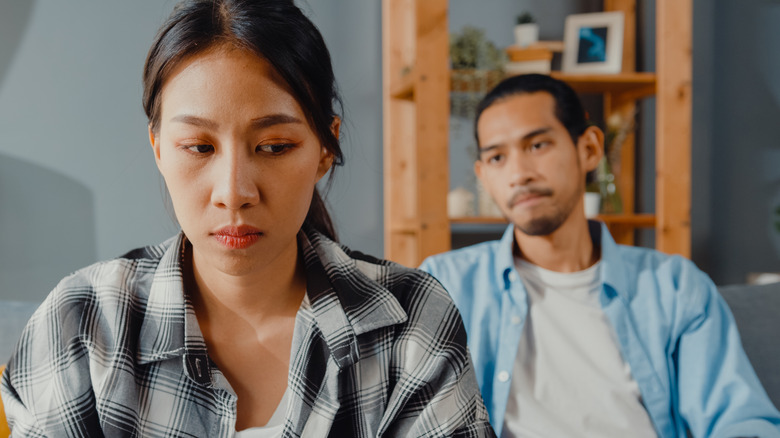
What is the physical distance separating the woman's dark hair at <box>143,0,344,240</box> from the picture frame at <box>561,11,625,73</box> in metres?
2.06

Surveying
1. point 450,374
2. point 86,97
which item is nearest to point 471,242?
point 86,97

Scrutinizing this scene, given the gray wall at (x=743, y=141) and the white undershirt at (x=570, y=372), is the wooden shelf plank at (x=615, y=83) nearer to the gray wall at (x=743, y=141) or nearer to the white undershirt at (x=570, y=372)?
the gray wall at (x=743, y=141)

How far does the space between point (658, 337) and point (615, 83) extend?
1.53 metres

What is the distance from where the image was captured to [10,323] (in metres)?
1.31

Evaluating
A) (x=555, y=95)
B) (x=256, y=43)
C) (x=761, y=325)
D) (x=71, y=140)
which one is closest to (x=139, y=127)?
(x=71, y=140)

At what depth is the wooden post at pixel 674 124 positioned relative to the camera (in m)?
2.63

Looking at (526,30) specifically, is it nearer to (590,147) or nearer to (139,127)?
(590,147)

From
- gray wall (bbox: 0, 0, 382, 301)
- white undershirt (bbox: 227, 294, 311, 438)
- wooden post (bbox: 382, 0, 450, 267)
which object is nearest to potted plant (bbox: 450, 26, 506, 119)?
wooden post (bbox: 382, 0, 450, 267)

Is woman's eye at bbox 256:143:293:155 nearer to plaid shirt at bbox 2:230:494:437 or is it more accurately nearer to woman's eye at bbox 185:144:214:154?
woman's eye at bbox 185:144:214:154

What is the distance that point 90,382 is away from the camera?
2.88ft

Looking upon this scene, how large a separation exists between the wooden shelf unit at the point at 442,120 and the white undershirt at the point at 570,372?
888 millimetres

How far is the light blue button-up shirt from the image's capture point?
139 cm

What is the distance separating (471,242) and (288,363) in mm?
2135

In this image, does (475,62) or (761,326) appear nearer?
(761,326)
